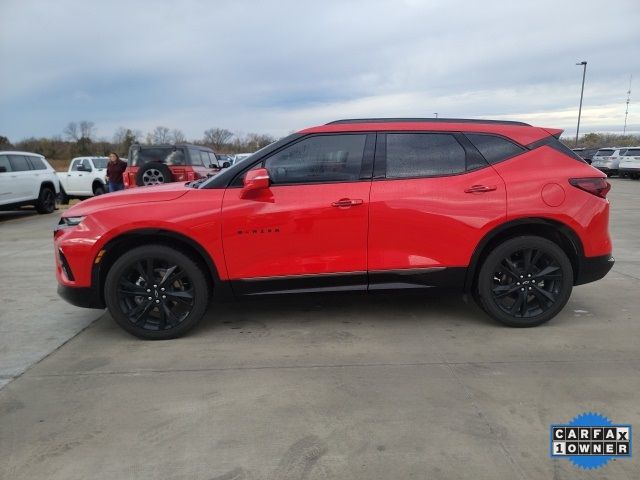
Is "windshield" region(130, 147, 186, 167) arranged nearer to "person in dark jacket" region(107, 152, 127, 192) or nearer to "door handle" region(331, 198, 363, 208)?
"person in dark jacket" region(107, 152, 127, 192)

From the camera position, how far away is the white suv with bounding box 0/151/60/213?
12.7 metres

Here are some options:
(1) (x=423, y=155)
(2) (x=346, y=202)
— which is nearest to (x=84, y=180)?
(2) (x=346, y=202)

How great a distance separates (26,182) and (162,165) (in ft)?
15.7

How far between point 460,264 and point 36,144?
217 feet

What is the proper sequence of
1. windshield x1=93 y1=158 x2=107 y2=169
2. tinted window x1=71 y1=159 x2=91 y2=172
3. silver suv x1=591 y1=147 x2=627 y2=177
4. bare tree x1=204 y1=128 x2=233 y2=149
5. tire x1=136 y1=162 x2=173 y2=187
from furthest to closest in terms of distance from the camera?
bare tree x1=204 y1=128 x2=233 y2=149 → silver suv x1=591 y1=147 x2=627 y2=177 → windshield x1=93 y1=158 x2=107 y2=169 → tinted window x1=71 y1=159 x2=91 y2=172 → tire x1=136 y1=162 x2=173 y2=187

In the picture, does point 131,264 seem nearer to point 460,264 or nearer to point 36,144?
point 460,264

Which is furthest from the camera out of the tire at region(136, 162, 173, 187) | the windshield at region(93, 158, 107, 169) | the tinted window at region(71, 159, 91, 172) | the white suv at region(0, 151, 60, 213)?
the windshield at region(93, 158, 107, 169)

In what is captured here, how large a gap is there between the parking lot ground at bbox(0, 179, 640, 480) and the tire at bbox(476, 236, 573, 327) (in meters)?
0.18

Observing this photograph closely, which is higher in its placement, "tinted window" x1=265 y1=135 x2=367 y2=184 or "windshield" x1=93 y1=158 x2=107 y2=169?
"tinted window" x1=265 y1=135 x2=367 y2=184

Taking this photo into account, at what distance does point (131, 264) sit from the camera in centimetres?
396

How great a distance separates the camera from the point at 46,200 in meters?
14.3

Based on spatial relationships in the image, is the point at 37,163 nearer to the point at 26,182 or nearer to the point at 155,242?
the point at 26,182

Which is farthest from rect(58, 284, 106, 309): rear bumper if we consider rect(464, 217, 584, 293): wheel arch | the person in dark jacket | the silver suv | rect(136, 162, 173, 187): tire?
the silver suv

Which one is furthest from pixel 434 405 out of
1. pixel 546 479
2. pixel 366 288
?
pixel 366 288
